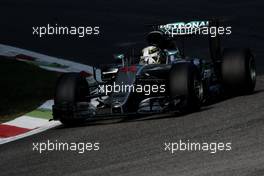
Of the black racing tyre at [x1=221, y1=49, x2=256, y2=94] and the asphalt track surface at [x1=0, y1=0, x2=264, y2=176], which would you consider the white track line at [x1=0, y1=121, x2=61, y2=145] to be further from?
the black racing tyre at [x1=221, y1=49, x2=256, y2=94]

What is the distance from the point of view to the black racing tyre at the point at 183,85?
14.3m

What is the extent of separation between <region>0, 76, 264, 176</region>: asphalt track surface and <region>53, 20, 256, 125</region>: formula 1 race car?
0.20m

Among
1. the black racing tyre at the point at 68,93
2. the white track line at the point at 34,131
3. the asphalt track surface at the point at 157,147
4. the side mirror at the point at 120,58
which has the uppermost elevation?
the side mirror at the point at 120,58

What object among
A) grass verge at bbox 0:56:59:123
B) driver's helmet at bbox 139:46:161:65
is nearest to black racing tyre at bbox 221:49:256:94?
driver's helmet at bbox 139:46:161:65

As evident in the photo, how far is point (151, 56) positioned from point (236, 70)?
1.26 meters

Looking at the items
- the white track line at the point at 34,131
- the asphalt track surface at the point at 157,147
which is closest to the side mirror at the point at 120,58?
the asphalt track surface at the point at 157,147

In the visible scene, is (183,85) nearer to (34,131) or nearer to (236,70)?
(236,70)

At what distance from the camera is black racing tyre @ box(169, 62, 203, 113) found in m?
14.3

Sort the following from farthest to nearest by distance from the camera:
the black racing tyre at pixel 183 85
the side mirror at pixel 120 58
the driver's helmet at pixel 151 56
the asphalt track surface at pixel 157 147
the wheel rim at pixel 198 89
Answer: the side mirror at pixel 120 58 < the driver's helmet at pixel 151 56 < the wheel rim at pixel 198 89 < the black racing tyre at pixel 183 85 < the asphalt track surface at pixel 157 147

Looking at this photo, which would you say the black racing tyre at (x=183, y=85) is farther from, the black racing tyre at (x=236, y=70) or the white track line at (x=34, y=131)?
the white track line at (x=34, y=131)

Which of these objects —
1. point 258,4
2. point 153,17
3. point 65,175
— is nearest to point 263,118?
point 65,175

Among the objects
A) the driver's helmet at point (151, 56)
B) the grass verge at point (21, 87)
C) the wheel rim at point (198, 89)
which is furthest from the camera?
the grass verge at point (21, 87)

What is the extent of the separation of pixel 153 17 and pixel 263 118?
12290mm

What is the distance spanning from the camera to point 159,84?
14961 millimetres
